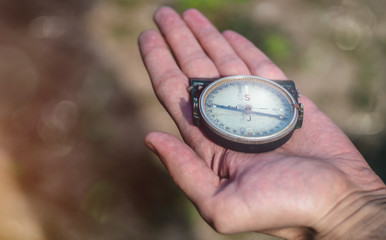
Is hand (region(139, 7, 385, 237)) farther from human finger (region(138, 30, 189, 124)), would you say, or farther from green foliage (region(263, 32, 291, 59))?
green foliage (region(263, 32, 291, 59))

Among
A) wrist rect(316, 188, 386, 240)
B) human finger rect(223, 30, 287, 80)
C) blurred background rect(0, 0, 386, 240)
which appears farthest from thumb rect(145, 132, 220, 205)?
blurred background rect(0, 0, 386, 240)

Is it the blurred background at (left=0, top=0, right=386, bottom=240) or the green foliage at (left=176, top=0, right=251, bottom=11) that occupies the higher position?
the green foliage at (left=176, top=0, right=251, bottom=11)

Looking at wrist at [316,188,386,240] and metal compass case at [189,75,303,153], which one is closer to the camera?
wrist at [316,188,386,240]

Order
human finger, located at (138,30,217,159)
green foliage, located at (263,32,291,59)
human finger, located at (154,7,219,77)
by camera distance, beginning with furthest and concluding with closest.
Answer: green foliage, located at (263,32,291,59) → human finger, located at (154,7,219,77) → human finger, located at (138,30,217,159)

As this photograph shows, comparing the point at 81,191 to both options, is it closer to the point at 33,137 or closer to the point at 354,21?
the point at 33,137

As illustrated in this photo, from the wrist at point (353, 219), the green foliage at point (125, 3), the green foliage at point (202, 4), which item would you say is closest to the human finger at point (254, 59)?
the wrist at point (353, 219)
